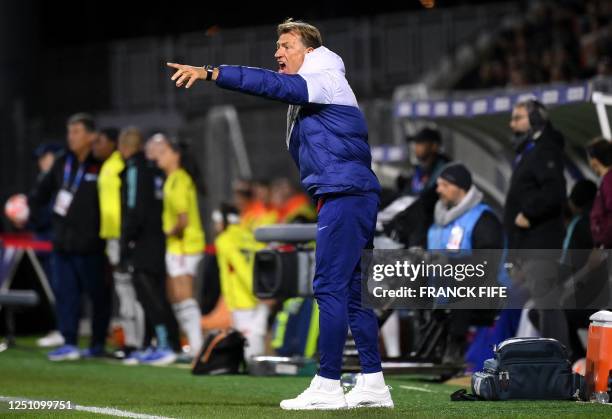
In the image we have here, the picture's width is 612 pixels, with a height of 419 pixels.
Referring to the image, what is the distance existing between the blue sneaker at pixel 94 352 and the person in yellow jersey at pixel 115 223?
0.69 feet

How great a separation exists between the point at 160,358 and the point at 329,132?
5641mm

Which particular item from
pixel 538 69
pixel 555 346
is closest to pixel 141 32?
pixel 538 69

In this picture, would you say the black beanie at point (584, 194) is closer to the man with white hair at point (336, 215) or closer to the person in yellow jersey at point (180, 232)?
the man with white hair at point (336, 215)

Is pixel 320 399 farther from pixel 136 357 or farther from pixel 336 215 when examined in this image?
pixel 136 357

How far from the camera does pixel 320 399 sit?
8.11 meters

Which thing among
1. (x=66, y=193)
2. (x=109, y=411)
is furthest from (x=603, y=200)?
(x=66, y=193)

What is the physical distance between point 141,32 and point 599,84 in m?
20.9

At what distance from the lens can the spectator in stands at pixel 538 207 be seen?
1049 cm

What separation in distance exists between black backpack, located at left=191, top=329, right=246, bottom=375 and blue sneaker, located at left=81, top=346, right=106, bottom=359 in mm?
2338

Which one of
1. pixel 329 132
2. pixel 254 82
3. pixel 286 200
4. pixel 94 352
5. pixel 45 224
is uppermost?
pixel 254 82

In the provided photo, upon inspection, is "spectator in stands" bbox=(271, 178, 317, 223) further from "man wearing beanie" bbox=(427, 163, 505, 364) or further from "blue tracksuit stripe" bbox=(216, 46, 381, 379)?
"blue tracksuit stripe" bbox=(216, 46, 381, 379)

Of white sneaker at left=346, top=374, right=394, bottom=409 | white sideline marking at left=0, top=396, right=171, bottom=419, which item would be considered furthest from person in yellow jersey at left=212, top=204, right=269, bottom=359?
white sneaker at left=346, top=374, right=394, bottom=409

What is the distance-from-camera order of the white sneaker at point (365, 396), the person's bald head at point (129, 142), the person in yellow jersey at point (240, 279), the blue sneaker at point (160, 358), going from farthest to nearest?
the person in yellow jersey at point (240, 279), the person's bald head at point (129, 142), the blue sneaker at point (160, 358), the white sneaker at point (365, 396)

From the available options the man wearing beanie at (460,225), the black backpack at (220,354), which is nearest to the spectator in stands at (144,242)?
the black backpack at (220,354)
